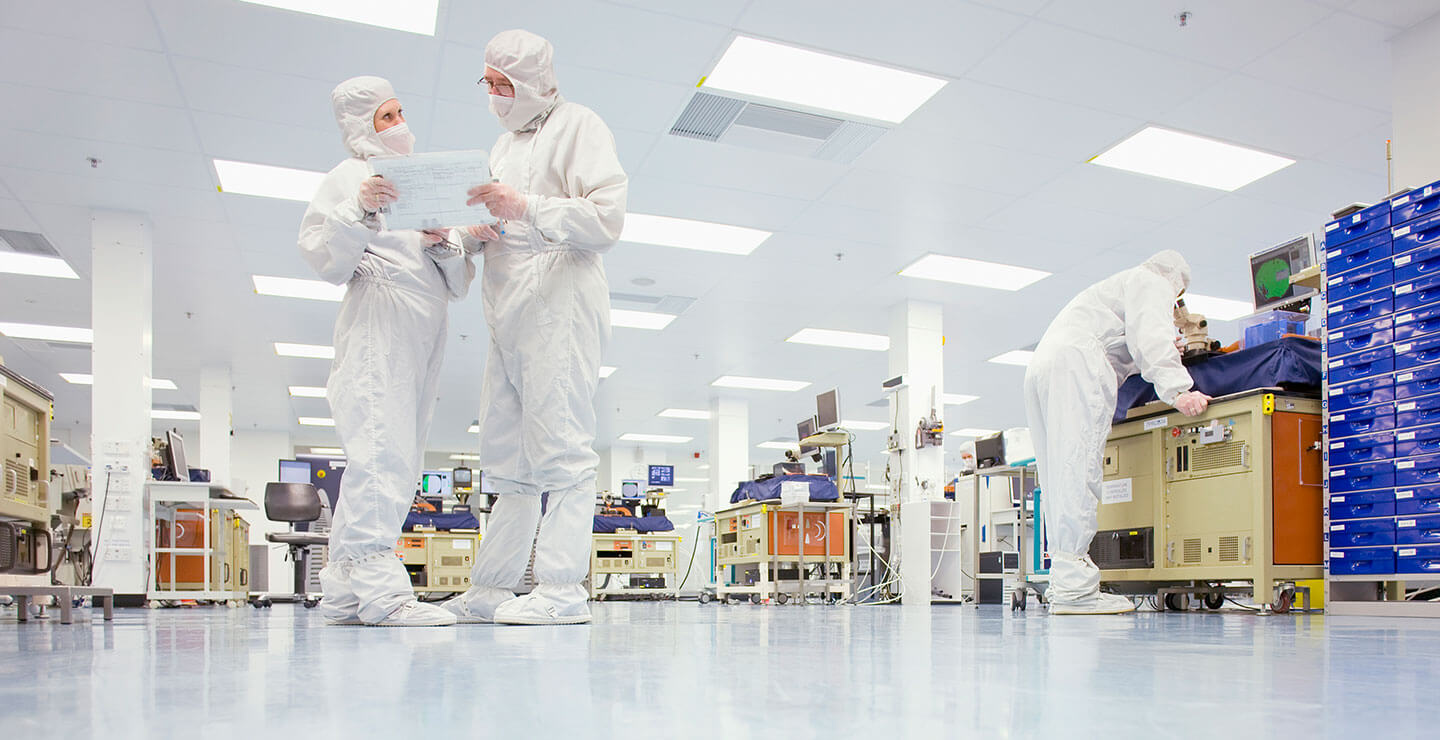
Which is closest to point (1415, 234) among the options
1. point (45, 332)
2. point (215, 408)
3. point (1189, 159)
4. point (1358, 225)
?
point (1358, 225)

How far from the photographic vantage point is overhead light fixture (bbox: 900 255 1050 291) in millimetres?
9359

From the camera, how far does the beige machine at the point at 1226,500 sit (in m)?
4.22

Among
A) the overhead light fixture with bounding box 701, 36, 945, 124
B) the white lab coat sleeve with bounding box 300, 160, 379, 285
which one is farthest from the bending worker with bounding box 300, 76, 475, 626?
the overhead light fixture with bounding box 701, 36, 945, 124

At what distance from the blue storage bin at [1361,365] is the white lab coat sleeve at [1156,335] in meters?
0.75

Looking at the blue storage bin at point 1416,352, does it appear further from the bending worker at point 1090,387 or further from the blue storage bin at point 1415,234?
the bending worker at point 1090,387

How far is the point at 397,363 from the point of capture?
115 inches

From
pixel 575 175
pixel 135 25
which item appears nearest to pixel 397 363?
pixel 575 175

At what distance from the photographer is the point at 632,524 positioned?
11.3 m

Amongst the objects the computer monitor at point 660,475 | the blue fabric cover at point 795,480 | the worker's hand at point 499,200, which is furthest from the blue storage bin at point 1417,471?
the computer monitor at point 660,475

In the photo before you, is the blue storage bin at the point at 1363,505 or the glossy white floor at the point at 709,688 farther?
the blue storage bin at the point at 1363,505

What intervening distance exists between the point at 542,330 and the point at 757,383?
39.9 feet

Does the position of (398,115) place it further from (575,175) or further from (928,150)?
(928,150)

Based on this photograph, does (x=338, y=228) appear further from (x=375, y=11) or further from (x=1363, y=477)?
(x=1363, y=477)

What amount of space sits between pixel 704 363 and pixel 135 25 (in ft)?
29.6
